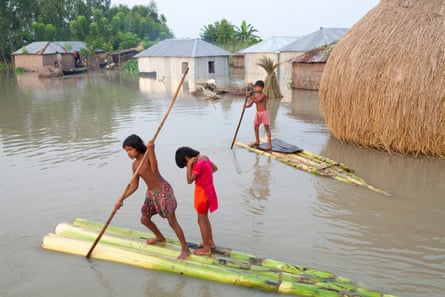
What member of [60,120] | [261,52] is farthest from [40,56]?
[60,120]

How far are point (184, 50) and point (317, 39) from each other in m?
→ 9.35

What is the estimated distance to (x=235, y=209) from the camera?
5348 millimetres

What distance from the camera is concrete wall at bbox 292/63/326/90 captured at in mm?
17656

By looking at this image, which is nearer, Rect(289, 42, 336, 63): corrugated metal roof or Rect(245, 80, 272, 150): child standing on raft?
Rect(245, 80, 272, 150): child standing on raft

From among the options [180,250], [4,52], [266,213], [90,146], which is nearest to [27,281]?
[180,250]

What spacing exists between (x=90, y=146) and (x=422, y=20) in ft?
22.9

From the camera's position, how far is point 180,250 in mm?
3986

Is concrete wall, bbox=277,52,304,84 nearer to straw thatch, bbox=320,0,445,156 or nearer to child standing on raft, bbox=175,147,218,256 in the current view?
straw thatch, bbox=320,0,445,156

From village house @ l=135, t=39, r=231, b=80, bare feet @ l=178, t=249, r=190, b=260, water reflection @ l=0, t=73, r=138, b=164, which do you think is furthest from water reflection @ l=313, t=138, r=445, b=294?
village house @ l=135, t=39, r=231, b=80

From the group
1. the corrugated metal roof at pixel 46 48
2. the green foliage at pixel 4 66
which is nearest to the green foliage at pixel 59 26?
the green foliage at pixel 4 66

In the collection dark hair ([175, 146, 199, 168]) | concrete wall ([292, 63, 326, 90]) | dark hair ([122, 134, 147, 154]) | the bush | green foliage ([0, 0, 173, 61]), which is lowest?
dark hair ([175, 146, 199, 168])

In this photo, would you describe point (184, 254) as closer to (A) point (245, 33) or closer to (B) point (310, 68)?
(B) point (310, 68)

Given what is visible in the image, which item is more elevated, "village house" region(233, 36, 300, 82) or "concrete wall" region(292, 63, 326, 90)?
"village house" region(233, 36, 300, 82)

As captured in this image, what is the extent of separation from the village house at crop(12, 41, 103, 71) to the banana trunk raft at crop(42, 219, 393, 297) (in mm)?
33673
